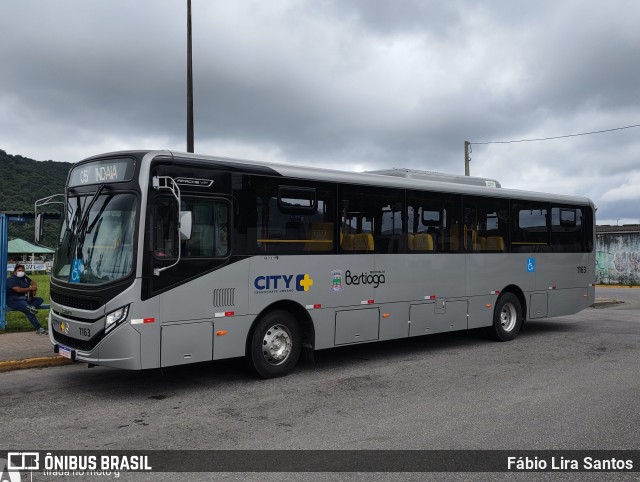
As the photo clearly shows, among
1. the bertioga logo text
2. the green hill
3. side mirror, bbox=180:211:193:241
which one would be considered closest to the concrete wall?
the bertioga logo text

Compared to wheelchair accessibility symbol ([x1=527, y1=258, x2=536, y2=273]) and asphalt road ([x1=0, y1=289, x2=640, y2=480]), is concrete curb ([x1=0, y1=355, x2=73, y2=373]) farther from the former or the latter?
wheelchair accessibility symbol ([x1=527, y1=258, x2=536, y2=273])

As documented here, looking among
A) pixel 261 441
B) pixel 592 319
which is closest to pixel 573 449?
pixel 261 441

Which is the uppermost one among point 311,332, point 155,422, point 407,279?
point 407,279

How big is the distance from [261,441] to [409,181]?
241 inches

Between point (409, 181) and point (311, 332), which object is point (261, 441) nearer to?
point (311, 332)

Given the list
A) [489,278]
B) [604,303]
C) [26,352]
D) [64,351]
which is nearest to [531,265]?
[489,278]

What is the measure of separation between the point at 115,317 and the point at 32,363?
3.08 metres

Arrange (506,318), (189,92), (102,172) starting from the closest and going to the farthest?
(102,172) → (506,318) → (189,92)

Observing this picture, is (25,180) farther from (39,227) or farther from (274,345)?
(274,345)

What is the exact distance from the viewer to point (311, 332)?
910cm

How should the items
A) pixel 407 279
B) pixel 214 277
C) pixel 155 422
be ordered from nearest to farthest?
pixel 155 422, pixel 214 277, pixel 407 279

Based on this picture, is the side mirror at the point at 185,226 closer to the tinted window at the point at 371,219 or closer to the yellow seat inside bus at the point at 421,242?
the tinted window at the point at 371,219

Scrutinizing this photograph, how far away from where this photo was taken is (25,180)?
60594 mm

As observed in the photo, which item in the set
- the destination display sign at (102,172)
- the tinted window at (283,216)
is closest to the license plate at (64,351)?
the destination display sign at (102,172)
